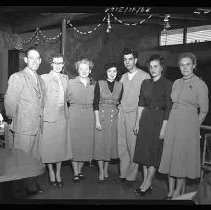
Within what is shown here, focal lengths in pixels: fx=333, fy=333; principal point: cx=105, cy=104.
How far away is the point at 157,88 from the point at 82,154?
1212 millimetres

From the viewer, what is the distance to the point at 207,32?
6582 mm

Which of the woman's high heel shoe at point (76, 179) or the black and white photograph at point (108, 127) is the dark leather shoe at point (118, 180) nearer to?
the black and white photograph at point (108, 127)

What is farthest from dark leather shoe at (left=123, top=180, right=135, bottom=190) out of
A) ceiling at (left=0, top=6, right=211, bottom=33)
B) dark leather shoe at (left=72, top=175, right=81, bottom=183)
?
ceiling at (left=0, top=6, right=211, bottom=33)

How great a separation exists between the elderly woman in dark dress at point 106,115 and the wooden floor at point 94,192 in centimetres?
22

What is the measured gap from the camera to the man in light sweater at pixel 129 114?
3744mm

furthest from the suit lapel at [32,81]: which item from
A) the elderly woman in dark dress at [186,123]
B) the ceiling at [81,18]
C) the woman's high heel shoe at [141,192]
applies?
the ceiling at [81,18]

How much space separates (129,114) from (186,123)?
0.81m

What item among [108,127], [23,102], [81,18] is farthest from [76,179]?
[81,18]

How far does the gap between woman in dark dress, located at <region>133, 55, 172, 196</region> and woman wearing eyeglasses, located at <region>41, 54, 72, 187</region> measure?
855 mm

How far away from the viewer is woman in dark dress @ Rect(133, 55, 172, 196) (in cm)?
336

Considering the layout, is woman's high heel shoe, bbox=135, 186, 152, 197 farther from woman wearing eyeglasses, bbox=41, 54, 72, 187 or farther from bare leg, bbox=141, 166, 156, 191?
woman wearing eyeglasses, bbox=41, 54, 72, 187

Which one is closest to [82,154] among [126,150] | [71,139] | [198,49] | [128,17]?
[71,139]

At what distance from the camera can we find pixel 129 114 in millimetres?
3783
